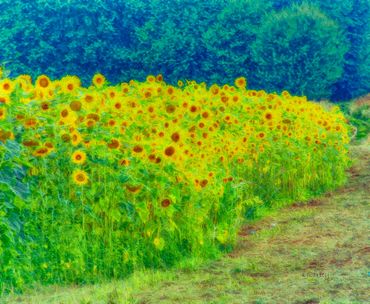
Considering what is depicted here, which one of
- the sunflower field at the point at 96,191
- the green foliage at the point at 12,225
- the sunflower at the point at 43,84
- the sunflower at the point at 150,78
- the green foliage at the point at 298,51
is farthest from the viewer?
the green foliage at the point at 298,51

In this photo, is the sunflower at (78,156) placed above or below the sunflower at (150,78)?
below

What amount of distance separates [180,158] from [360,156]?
5410 millimetres

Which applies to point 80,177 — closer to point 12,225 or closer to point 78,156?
point 78,156

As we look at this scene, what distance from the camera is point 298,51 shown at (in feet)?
47.6

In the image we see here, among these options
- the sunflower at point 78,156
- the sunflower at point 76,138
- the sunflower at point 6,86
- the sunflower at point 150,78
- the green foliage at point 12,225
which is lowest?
the green foliage at point 12,225

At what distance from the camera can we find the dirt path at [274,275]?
3926mm

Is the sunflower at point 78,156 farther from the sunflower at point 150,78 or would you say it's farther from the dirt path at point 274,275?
the sunflower at point 150,78

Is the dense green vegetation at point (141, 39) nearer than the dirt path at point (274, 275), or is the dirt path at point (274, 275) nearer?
the dirt path at point (274, 275)

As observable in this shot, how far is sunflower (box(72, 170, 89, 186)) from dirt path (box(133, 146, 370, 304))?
0.86m

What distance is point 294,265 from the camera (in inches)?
188

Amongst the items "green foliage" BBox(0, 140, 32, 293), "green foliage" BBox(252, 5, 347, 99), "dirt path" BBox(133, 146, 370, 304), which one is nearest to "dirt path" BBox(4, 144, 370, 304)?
"dirt path" BBox(133, 146, 370, 304)

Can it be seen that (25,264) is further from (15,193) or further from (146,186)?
(146,186)

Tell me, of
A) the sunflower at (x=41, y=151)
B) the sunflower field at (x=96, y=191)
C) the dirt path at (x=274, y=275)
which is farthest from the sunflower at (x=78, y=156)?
the dirt path at (x=274, y=275)

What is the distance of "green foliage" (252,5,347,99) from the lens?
14.3 metres
